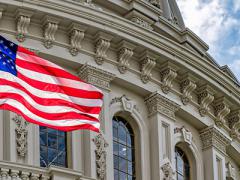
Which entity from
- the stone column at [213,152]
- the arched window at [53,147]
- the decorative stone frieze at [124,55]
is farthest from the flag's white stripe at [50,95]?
the stone column at [213,152]

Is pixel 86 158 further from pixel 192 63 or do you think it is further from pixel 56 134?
pixel 192 63

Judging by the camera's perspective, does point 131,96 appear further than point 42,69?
Yes

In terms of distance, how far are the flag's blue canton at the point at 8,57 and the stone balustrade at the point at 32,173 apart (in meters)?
2.51

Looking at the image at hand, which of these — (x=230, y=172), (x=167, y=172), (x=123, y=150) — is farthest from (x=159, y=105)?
(x=230, y=172)

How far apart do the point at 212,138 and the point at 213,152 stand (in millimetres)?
499

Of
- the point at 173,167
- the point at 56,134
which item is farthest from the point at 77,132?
the point at 173,167

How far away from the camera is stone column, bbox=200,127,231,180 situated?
54.2m

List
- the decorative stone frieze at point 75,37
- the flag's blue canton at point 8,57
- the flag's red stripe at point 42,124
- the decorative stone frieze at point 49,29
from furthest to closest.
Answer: the decorative stone frieze at point 75,37
the decorative stone frieze at point 49,29
the flag's blue canton at point 8,57
the flag's red stripe at point 42,124

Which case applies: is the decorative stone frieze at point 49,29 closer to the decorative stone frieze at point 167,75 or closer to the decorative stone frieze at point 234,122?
the decorative stone frieze at point 167,75

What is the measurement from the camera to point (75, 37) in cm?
5028

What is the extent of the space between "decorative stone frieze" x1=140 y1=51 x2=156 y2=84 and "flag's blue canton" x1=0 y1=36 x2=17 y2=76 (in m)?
11.2

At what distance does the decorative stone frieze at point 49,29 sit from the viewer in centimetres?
4953

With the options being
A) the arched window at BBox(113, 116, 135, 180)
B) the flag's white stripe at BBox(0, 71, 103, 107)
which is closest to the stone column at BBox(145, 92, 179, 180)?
the arched window at BBox(113, 116, 135, 180)

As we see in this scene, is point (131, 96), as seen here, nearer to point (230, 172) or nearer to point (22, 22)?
point (22, 22)
